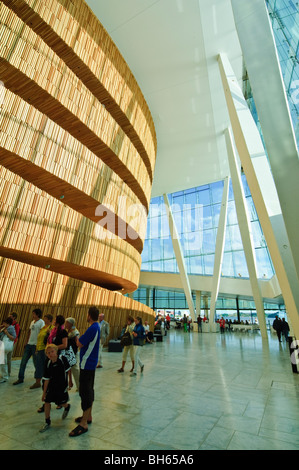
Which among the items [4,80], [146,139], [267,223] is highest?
[146,139]

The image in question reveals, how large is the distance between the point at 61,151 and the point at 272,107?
6.49 metres

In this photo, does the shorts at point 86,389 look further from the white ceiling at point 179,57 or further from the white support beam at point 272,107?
the white ceiling at point 179,57

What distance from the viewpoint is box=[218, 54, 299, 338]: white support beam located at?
214 inches

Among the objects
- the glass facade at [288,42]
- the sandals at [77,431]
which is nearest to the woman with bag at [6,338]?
the sandals at [77,431]

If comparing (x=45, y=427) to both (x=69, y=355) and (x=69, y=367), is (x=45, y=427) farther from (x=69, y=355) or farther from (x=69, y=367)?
(x=69, y=355)

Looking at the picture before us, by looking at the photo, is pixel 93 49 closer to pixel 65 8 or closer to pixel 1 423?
pixel 65 8

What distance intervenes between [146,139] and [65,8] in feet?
22.3

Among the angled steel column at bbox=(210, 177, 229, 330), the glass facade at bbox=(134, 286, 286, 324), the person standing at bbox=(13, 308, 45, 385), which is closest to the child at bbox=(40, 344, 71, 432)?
A: the person standing at bbox=(13, 308, 45, 385)

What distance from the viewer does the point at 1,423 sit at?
9.99 feet

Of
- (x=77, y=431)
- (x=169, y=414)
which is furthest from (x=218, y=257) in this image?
(x=77, y=431)

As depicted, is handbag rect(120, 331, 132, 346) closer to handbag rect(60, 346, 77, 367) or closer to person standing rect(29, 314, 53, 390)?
person standing rect(29, 314, 53, 390)

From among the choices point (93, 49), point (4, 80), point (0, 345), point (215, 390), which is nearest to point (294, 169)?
point (215, 390)

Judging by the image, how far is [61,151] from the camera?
28.3ft

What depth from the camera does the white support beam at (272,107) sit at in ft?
15.7
